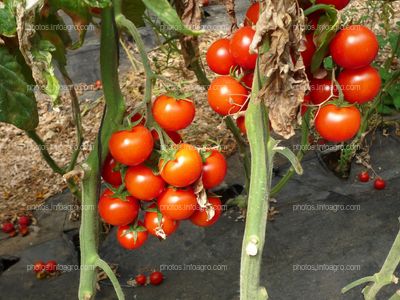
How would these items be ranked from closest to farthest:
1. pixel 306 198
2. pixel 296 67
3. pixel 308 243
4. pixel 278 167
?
pixel 296 67 < pixel 308 243 < pixel 306 198 < pixel 278 167

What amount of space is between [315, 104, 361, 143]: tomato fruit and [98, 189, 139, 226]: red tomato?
0.35 metres

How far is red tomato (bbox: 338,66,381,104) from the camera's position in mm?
719

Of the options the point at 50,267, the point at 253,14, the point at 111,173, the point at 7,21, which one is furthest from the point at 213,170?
the point at 50,267

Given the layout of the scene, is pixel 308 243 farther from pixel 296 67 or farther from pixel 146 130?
pixel 296 67

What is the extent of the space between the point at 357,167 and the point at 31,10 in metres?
1.68

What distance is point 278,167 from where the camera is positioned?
2047 millimetres

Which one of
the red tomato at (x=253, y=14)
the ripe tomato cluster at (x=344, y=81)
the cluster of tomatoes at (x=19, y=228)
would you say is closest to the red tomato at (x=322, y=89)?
the ripe tomato cluster at (x=344, y=81)

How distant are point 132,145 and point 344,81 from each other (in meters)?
0.32

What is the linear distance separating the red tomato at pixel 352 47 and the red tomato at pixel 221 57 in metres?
0.16

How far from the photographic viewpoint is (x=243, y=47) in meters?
0.69

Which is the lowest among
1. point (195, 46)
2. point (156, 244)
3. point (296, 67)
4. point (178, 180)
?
point (156, 244)

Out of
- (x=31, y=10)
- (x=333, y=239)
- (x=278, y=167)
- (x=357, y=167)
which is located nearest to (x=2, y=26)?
(x=31, y=10)


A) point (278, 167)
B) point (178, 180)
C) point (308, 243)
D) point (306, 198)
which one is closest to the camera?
point (178, 180)

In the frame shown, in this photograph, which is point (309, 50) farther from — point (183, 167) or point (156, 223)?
point (156, 223)
